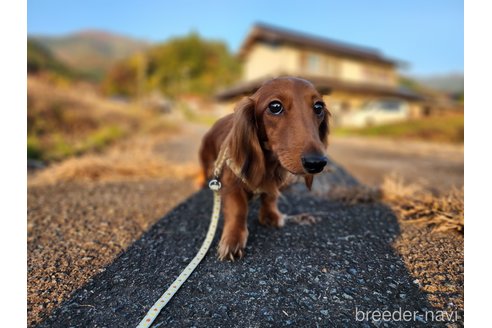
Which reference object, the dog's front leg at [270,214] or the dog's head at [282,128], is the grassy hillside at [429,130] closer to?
the dog's front leg at [270,214]

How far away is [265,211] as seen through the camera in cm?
216

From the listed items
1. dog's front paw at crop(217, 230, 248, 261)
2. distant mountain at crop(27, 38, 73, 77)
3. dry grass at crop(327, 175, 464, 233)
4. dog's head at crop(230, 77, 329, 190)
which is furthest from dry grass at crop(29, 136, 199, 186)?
distant mountain at crop(27, 38, 73, 77)

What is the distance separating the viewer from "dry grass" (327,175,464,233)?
1997 mm

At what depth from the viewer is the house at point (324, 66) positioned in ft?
53.8

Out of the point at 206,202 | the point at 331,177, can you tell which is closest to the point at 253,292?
the point at 206,202

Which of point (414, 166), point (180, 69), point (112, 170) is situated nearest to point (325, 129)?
point (112, 170)

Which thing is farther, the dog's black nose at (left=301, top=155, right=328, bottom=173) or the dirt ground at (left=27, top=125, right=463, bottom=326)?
the dirt ground at (left=27, top=125, right=463, bottom=326)

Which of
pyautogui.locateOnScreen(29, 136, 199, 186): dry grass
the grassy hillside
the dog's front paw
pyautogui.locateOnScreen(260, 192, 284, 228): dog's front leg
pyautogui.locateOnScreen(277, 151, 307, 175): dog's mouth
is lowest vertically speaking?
the dog's front paw

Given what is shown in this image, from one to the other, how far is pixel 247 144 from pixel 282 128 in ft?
0.78

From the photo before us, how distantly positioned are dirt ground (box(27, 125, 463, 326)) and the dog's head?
859 mm

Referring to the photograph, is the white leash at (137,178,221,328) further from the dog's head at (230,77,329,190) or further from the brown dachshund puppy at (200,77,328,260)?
the dog's head at (230,77,329,190)

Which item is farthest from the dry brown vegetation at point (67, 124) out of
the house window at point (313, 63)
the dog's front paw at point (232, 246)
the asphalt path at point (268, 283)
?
the house window at point (313, 63)

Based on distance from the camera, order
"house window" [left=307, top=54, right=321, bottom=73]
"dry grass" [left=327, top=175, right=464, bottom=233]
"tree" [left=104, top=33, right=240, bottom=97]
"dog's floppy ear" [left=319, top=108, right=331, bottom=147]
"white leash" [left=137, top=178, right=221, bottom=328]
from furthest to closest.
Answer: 1. "tree" [left=104, top=33, right=240, bottom=97]
2. "house window" [left=307, top=54, right=321, bottom=73]
3. "dry grass" [left=327, top=175, right=464, bottom=233]
4. "dog's floppy ear" [left=319, top=108, right=331, bottom=147]
5. "white leash" [left=137, top=178, right=221, bottom=328]

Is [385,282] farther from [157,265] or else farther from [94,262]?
[94,262]
